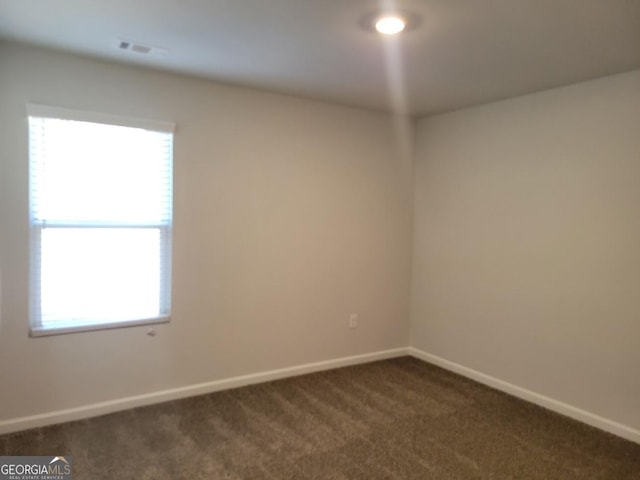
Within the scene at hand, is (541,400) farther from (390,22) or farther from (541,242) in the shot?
(390,22)

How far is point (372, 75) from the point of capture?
10.5 feet

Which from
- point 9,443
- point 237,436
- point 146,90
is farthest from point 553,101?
point 9,443

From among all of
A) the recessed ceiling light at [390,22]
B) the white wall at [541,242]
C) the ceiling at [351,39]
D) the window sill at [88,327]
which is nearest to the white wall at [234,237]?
the window sill at [88,327]

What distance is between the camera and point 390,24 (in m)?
2.30

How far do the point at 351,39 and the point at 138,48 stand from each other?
128 centimetres

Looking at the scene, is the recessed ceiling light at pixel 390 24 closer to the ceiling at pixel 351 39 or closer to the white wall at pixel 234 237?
the ceiling at pixel 351 39

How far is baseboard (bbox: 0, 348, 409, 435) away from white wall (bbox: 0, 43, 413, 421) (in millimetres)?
47

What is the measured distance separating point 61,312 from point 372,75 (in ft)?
8.52

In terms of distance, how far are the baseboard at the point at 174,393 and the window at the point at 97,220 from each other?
0.54 meters

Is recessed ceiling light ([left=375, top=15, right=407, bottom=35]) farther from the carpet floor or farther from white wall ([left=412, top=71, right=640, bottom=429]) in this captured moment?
the carpet floor

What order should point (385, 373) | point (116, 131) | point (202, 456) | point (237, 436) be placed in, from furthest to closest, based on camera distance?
point (385, 373)
point (116, 131)
point (237, 436)
point (202, 456)

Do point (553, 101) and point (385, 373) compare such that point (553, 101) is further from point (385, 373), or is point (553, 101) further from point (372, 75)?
point (385, 373)

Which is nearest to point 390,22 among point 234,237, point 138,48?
point 138,48

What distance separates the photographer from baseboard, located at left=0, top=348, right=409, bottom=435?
2.90m
